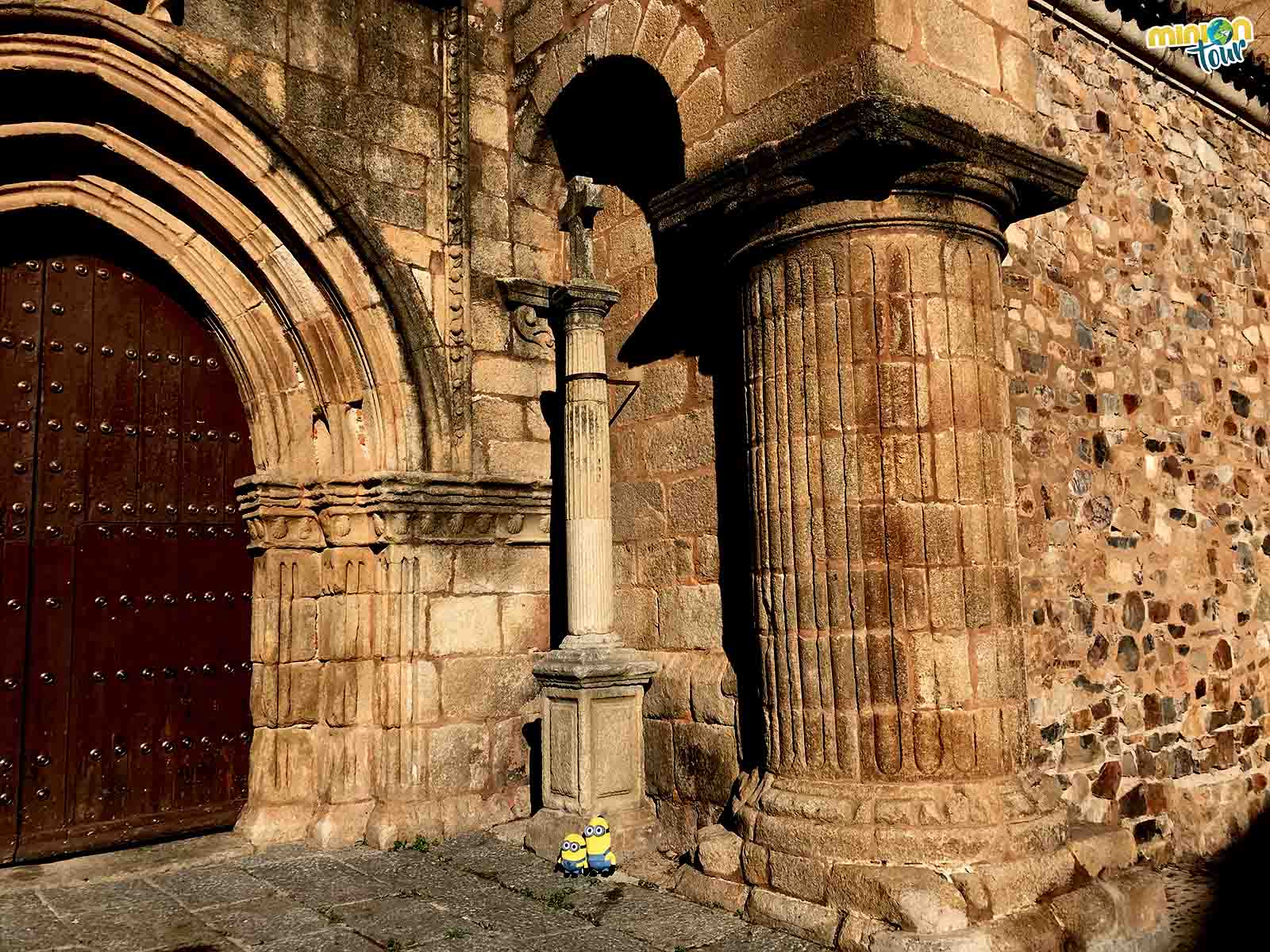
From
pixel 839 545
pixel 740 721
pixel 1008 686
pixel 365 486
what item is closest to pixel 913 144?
pixel 839 545

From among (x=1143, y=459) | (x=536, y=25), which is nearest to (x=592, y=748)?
(x=1143, y=459)

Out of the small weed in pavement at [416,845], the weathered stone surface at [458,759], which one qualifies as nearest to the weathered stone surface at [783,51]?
the weathered stone surface at [458,759]

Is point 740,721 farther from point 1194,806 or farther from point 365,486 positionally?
point 1194,806

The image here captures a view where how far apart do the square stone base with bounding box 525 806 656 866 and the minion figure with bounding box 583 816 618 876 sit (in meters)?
0.21

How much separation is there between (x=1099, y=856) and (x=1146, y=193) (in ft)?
12.8

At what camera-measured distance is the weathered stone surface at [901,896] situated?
3314 millimetres

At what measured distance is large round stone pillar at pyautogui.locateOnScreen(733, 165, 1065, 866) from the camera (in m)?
3.63

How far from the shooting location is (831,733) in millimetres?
3729

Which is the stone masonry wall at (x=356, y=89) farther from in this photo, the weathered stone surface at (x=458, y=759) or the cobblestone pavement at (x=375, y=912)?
the cobblestone pavement at (x=375, y=912)

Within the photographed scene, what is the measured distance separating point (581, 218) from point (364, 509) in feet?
5.79

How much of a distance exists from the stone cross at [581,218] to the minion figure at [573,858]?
2608mm

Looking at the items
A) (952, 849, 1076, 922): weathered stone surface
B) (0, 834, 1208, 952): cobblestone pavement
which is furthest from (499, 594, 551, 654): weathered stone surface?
(952, 849, 1076, 922): weathered stone surface

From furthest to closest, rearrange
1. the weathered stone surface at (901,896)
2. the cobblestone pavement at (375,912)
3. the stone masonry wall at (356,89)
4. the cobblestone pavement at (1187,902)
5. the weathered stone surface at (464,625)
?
1. the weathered stone surface at (464,625)
2. the stone masonry wall at (356,89)
3. the cobblestone pavement at (1187,902)
4. the cobblestone pavement at (375,912)
5. the weathered stone surface at (901,896)

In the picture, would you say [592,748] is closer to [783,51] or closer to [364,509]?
[364,509]
